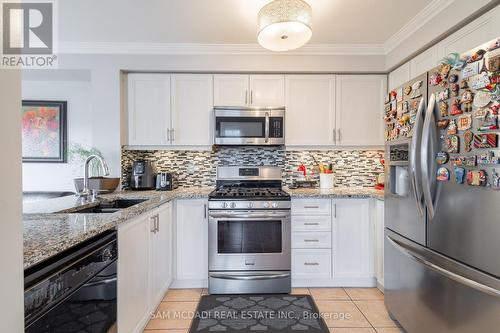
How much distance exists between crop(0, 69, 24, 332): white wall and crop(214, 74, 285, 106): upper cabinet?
2272 millimetres

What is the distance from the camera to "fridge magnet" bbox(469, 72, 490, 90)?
123cm

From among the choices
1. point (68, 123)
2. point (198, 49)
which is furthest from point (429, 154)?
point (68, 123)

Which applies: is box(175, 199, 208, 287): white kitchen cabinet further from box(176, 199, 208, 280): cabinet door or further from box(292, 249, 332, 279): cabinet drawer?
box(292, 249, 332, 279): cabinet drawer

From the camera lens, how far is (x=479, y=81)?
126 cm

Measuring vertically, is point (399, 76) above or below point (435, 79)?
above

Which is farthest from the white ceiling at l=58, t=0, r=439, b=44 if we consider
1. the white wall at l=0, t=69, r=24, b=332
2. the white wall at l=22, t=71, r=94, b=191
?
the white wall at l=0, t=69, r=24, b=332

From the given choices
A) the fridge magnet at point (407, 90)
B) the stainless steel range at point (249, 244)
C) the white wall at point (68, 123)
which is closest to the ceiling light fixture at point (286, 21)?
the fridge magnet at point (407, 90)

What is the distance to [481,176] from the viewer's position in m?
1.25

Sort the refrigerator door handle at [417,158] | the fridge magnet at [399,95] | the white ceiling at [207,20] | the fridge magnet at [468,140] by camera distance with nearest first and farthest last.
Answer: the fridge magnet at [468,140], the refrigerator door handle at [417,158], the fridge magnet at [399,95], the white ceiling at [207,20]

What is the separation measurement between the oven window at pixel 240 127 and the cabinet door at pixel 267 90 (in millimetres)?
234

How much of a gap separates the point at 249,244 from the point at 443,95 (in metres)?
1.83

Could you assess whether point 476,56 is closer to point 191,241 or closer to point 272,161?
point 272,161

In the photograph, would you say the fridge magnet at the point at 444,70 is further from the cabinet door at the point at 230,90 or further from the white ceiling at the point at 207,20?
the cabinet door at the point at 230,90

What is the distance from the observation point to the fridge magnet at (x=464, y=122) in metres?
1.32
